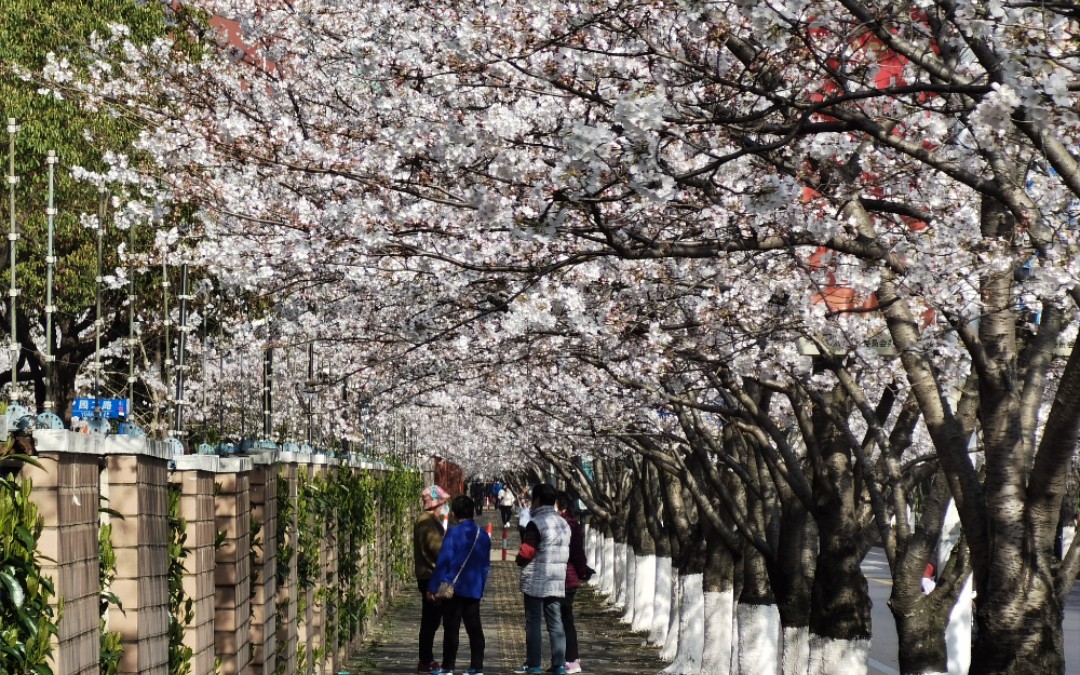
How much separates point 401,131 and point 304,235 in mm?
1438

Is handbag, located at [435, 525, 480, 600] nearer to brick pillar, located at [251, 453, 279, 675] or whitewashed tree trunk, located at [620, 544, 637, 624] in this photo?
brick pillar, located at [251, 453, 279, 675]

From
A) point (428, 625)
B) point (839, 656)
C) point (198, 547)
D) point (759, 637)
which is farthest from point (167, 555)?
point (759, 637)

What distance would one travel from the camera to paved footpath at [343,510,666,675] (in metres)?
19.2

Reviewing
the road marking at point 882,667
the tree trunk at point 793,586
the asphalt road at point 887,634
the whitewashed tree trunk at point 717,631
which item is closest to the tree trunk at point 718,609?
the whitewashed tree trunk at point 717,631

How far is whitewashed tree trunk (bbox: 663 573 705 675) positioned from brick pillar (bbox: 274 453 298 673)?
668 cm

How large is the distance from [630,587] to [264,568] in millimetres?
17901

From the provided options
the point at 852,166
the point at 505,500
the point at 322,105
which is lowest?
the point at 505,500

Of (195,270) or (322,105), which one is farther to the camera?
(195,270)

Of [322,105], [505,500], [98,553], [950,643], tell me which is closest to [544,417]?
[950,643]

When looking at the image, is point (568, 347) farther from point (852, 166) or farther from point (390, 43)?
point (852, 166)

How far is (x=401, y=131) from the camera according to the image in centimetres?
982

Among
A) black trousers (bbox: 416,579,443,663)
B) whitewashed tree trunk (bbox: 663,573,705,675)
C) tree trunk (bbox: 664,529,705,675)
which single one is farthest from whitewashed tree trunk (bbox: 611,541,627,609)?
black trousers (bbox: 416,579,443,663)

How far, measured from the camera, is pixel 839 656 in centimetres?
1246

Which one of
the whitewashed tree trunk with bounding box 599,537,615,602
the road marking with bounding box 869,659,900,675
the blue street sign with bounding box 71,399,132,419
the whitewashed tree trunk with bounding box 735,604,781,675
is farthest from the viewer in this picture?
the whitewashed tree trunk with bounding box 599,537,615,602
